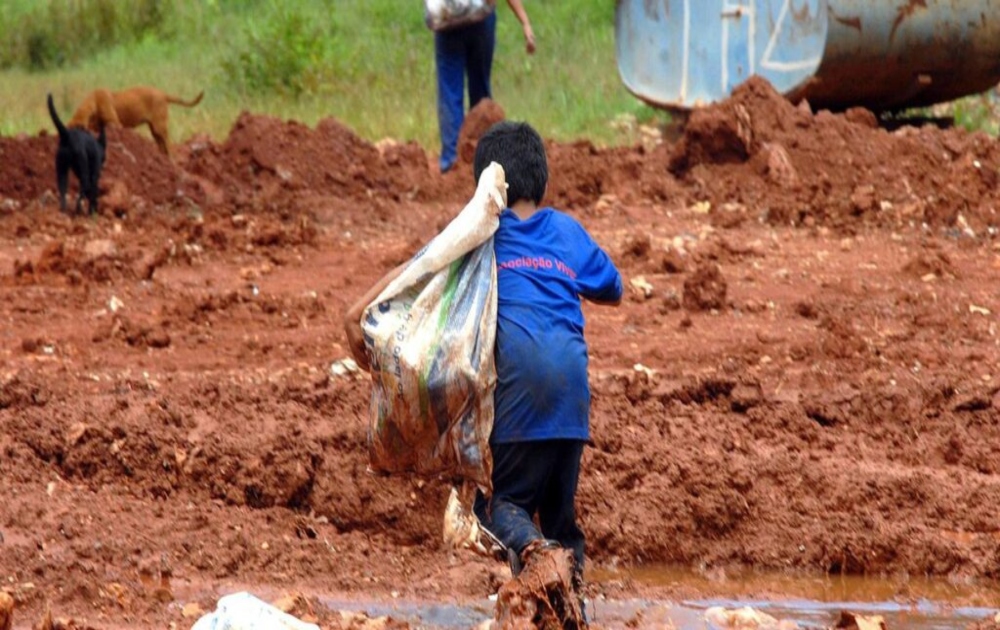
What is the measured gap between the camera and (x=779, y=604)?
4770mm

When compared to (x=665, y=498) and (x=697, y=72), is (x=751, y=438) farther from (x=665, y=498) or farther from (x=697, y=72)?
(x=697, y=72)

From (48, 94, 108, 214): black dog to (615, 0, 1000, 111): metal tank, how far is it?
5641mm

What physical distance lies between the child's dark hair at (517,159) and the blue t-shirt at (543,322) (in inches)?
2.6

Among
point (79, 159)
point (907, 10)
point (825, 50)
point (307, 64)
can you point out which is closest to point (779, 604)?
point (79, 159)

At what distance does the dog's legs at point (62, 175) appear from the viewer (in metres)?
10.6

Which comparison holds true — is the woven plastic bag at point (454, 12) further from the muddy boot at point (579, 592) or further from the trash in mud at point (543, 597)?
the trash in mud at point (543, 597)

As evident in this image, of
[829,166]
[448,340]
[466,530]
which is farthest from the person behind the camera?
[829,166]

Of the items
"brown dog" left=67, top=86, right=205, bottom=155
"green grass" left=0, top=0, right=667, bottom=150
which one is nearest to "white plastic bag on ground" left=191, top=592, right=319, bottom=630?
"brown dog" left=67, top=86, right=205, bottom=155

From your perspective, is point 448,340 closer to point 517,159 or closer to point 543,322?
point 543,322

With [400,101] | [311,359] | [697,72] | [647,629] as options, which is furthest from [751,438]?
[400,101]

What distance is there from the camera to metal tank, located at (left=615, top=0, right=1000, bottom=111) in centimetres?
1270

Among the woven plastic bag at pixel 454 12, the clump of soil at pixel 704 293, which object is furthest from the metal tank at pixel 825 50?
the clump of soil at pixel 704 293

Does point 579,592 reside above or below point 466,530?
above

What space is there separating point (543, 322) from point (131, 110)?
32.9 feet
